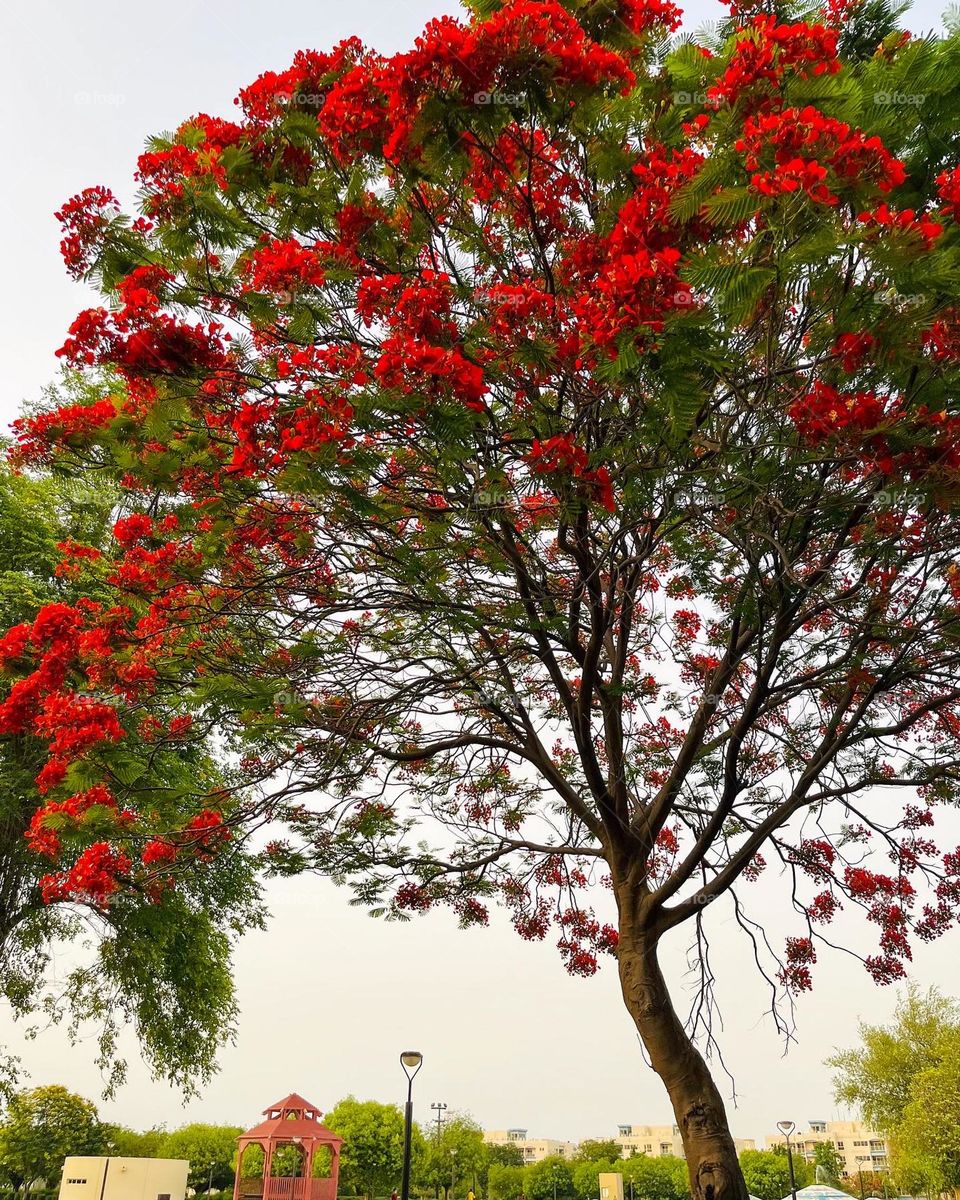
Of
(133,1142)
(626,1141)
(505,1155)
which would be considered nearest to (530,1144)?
(626,1141)

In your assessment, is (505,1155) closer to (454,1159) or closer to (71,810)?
(454,1159)

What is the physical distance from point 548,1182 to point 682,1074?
239 feet

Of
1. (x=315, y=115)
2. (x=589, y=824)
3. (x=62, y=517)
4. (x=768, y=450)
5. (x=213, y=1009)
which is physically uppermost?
(x=62, y=517)

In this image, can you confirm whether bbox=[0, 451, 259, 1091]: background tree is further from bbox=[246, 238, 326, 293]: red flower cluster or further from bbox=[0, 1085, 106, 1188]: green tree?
bbox=[0, 1085, 106, 1188]: green tree

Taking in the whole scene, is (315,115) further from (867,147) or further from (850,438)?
(850,438)

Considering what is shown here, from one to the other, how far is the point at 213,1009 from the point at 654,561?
1107 cm

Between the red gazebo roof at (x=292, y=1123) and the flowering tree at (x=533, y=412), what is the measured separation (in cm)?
1344

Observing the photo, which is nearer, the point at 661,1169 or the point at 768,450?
the point at 768,450

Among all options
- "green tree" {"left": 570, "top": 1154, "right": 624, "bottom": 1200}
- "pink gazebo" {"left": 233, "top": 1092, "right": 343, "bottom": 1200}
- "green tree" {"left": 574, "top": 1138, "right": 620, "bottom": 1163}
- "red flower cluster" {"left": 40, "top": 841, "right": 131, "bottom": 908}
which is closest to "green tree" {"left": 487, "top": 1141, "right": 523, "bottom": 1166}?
"green tree" {"left": 574, "top": 1138, "right": 620, "bottom": 1163}

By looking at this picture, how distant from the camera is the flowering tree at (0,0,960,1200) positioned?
11.1 feet

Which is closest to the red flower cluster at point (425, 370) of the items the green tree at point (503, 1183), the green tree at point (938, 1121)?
the green tree at point (938, 1121)

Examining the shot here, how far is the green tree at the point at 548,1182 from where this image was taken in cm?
6525

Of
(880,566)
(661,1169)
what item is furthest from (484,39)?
(661,1169)

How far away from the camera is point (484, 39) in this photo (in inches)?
141
